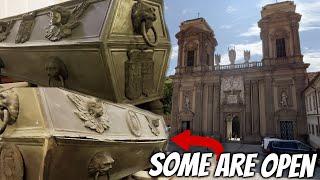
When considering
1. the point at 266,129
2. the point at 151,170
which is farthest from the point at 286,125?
the point at 151,170

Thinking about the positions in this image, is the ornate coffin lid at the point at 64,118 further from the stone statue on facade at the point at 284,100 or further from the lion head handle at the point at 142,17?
the stone statue on facade at the point at 284,100

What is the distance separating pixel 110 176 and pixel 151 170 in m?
0.64

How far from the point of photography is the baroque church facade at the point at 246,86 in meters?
20.0

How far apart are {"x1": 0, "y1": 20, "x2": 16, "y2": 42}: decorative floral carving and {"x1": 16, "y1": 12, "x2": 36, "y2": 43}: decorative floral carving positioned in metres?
0.21

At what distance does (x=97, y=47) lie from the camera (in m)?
1.65

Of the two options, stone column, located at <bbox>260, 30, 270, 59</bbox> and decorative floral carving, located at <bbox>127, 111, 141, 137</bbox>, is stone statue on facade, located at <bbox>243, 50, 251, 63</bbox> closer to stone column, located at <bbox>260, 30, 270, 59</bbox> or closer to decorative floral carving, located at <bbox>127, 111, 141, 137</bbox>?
stone column, located at <bbox>260, 30, 270, 59</bbox>

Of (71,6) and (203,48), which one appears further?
(203,48)

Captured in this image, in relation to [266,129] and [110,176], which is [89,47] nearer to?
[110,176]

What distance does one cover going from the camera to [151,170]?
82.5 inches

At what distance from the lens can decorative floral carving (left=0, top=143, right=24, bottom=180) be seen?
111cm

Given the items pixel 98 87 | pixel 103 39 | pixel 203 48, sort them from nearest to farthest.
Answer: pixel 103 39
pixel 98 87
pixel 203 48

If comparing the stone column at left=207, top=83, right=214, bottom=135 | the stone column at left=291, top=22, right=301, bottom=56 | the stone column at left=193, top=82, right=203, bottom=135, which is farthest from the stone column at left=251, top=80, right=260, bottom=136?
the stone column at left=193, top=82, right=203, bottom=135

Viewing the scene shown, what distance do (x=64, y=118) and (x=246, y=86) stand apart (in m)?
A: 21.8

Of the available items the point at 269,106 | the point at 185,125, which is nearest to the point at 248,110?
the point at 269,106
